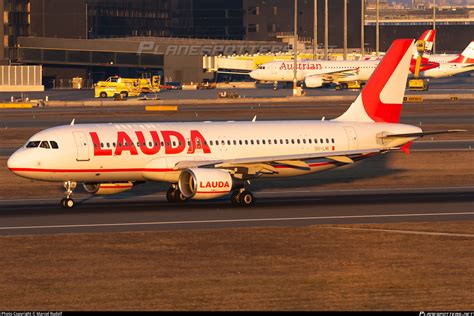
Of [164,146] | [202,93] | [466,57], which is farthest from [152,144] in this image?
[466,57]

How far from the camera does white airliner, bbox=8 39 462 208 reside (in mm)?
50188

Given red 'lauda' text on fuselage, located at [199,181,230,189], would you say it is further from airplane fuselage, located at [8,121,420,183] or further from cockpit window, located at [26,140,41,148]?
cockpit window, located at [26,140,41,148]

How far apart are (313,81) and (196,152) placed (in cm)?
12024

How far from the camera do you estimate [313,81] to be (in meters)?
171

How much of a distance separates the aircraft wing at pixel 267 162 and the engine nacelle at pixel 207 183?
0.99 metres

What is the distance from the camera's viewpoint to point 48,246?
135 feet

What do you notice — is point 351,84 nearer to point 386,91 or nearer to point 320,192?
point 386,91

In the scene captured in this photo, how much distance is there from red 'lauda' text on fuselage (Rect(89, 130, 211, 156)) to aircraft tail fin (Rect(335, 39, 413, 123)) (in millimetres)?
9454

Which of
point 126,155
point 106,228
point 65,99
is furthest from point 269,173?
point 65,99

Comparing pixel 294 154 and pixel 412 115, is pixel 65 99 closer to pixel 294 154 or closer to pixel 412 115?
pixel 412 115

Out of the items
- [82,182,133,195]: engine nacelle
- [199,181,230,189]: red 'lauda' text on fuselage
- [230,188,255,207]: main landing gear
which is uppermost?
[199,181,230,189]: red 'lauda' text on fuselage

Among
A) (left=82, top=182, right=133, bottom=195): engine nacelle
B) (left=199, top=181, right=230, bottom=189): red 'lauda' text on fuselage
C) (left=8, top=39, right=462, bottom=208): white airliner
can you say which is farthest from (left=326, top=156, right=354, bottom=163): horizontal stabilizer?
(left=82, top=182, right=133, bottom=195): engine nacelle

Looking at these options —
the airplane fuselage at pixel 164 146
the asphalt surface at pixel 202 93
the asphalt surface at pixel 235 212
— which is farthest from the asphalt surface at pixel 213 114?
the airplane fuselage at pixel 164 146

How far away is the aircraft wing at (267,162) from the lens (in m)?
51.2
